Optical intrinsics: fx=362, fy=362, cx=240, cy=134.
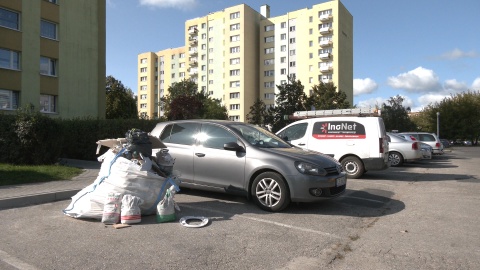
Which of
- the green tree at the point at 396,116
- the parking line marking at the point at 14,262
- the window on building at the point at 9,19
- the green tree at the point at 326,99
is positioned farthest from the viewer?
the green tree at the point at 396,116

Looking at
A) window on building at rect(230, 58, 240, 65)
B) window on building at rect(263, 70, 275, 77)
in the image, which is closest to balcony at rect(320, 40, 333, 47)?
window on building at rect(263, 70, 275, 77)

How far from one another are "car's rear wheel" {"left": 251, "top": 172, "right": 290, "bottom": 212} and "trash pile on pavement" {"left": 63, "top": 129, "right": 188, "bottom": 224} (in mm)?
1446

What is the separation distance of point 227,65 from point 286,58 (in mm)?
12885

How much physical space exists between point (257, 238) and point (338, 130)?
7.22 m

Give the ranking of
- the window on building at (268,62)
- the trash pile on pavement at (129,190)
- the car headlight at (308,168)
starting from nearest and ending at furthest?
the trash pile on pavement at (129,190) < the car headlight at (308,168) < the window on building at (268,62)

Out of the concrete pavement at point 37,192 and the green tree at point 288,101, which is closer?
the concrete pavement at point 37,192

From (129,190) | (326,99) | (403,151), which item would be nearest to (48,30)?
(403,151)

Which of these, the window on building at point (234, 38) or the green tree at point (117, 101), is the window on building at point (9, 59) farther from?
the window on building at point (234, 38)

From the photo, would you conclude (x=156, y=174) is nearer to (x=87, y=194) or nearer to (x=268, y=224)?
(x=87, y=194)

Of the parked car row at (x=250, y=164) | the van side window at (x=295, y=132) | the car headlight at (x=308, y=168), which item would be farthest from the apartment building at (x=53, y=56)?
the car headlight at (x=308, y=168)

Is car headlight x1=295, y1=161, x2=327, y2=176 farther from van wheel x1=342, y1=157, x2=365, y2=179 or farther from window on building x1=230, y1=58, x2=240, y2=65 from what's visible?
window on building x1=230, y1=58, x2=240, y2=65

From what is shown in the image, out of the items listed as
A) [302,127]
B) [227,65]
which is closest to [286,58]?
[227,65]

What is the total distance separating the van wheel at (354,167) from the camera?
1091 centimetres

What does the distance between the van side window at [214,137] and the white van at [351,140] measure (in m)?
3.83
